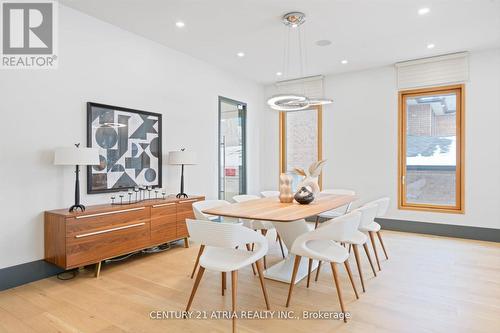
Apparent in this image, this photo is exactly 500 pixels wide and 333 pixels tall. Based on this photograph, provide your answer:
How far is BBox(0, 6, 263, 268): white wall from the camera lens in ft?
10.1

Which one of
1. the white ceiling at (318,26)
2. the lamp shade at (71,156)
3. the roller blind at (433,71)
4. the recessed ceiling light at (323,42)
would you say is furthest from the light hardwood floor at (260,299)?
the recessed ceiling light at (323,42)

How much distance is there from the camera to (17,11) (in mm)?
3227

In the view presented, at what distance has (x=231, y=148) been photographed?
6250 millimetres

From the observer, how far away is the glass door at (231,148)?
19.5 ft

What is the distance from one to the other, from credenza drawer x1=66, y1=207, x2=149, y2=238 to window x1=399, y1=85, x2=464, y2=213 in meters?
4.49

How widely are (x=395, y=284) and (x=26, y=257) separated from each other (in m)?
3.83

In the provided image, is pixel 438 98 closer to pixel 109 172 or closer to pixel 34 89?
pixel 109 172

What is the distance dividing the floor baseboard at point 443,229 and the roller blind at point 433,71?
2.40m

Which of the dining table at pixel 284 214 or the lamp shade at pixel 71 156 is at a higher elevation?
the lamp shade at pixel 71 156

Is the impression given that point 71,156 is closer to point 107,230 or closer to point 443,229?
point 107,230

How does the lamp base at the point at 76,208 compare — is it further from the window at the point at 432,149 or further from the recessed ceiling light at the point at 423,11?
the window at the point at 432,149

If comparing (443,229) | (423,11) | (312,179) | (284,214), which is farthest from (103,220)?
(443,229)

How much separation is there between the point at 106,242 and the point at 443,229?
516 cm

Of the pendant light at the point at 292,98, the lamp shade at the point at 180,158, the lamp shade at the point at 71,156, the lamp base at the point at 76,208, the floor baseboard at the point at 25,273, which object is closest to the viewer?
the floor baseboard at the point at 25,273
